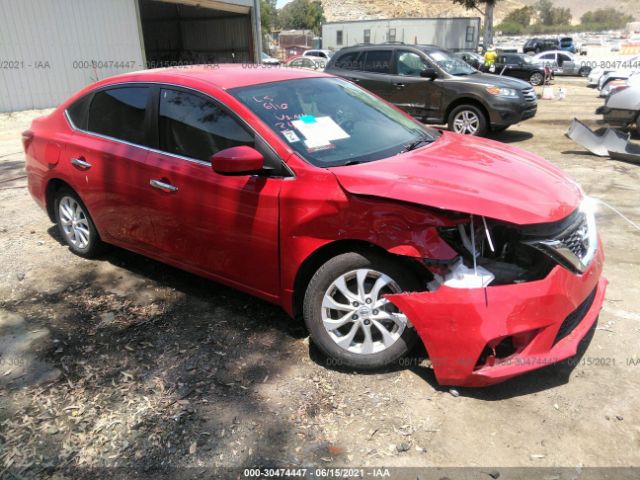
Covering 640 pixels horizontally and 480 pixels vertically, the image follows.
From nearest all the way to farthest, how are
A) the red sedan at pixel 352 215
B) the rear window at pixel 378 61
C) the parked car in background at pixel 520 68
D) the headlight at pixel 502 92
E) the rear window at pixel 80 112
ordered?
1. the red sedan at pixel 352 215
2. the rear window at pixel 80 112
3. the headlight at pixel 502 92
4. the rear window at pixel 378 61
5. the parked car in background at pixel 520 68

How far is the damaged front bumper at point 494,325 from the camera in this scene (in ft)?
8.01

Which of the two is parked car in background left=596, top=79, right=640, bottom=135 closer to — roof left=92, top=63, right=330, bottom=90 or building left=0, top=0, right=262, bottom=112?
roof left=92, top=63, right=330, bottom=90

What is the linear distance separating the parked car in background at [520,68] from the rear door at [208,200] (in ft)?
79.2

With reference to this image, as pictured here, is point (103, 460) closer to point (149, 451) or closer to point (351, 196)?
point (149, 451)

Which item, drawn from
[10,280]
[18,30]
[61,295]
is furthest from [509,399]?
[18,30]

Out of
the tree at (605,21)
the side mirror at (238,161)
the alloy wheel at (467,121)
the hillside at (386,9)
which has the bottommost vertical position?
the alloy wheel at (467,121)

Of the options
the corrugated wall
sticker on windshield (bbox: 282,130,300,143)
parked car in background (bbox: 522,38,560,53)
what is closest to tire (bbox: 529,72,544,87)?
parked car in background (bbox: 522,38,560,53)

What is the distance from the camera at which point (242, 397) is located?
9.10 feet

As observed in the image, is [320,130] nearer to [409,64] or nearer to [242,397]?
[242,397]

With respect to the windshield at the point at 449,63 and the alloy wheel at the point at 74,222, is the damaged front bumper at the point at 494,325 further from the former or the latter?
the windshield at the point at 449,63

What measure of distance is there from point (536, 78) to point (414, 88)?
18.0 m

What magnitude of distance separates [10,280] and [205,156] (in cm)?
224

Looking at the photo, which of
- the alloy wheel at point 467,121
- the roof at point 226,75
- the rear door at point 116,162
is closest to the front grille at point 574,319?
the roof at point 226,75

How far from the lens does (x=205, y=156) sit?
10.8 ft
